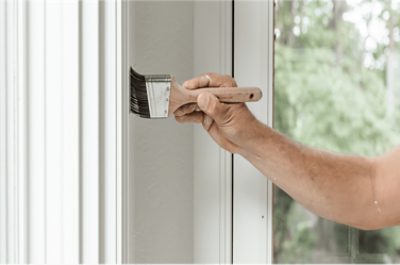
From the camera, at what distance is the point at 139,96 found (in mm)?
828

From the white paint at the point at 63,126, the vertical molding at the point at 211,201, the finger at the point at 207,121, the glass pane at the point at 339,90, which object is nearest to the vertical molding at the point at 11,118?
the white paint at the point at 63,126

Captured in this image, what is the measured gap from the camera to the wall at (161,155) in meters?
0.87

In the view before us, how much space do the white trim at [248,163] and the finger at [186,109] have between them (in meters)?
0.22

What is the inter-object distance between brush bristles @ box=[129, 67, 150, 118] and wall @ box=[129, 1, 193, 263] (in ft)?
0.05

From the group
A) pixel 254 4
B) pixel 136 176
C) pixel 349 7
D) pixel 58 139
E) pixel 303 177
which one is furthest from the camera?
pixel 349 7

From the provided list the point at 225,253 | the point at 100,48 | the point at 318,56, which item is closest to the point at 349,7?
the point at 318,56

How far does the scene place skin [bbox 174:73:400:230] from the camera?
3.12 feet

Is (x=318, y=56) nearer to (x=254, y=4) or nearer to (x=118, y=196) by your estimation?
(x=254, y=4)

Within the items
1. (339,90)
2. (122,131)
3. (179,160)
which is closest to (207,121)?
(179,160)

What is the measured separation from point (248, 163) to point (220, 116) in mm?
236

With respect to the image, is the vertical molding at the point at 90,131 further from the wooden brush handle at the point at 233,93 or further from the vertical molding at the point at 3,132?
the wooden brush handle at the point at 233,93

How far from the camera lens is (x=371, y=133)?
124 cm

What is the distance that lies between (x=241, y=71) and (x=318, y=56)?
217 millimetres

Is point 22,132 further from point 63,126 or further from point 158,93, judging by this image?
point 158,93
